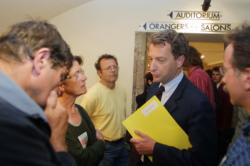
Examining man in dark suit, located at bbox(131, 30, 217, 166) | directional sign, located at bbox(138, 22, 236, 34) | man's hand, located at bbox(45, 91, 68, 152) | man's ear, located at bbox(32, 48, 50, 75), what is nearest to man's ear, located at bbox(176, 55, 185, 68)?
man in dark suit, located at bbox(131, 30, 217, 166)

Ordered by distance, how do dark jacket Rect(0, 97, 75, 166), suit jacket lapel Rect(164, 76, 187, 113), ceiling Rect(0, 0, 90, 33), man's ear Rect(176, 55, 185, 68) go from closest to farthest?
dark jacket Rect(0, 97, 75, 166) < suit jacket lapel Rect(164, 76, 187, 113) < man's ear Rect(176, 55, 185, 68) < ceiling Rect(0, 0, 90, 33)

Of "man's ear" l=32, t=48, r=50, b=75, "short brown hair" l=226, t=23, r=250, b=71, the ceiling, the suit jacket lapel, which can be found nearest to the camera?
"man's ear" l=32, t=48, r=50, b=75

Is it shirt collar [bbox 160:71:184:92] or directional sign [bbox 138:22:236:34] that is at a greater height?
directional sign [bbox 138:22:236:34]

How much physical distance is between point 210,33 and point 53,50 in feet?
12.0

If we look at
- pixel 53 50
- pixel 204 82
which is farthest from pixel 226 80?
pixel 204 82

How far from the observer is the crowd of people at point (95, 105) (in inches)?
26.5

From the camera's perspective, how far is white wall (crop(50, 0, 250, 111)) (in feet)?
14.0

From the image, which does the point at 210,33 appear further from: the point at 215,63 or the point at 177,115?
the point at 177,115

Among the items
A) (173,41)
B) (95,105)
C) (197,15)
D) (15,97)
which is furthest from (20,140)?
(197,15)

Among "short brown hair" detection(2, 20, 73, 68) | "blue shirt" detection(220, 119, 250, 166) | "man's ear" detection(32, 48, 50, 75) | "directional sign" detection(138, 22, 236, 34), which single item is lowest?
"blue shirt" detection(220, 119, 250, 166)

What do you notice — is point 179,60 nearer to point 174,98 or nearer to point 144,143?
point 174,98

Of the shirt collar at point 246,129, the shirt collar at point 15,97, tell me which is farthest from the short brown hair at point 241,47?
the shirt collar at point 15,97

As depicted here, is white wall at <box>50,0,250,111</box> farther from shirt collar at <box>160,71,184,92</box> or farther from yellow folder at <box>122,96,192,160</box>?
yellow folder at <box>122,96,192,160</box>

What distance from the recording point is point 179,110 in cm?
158
